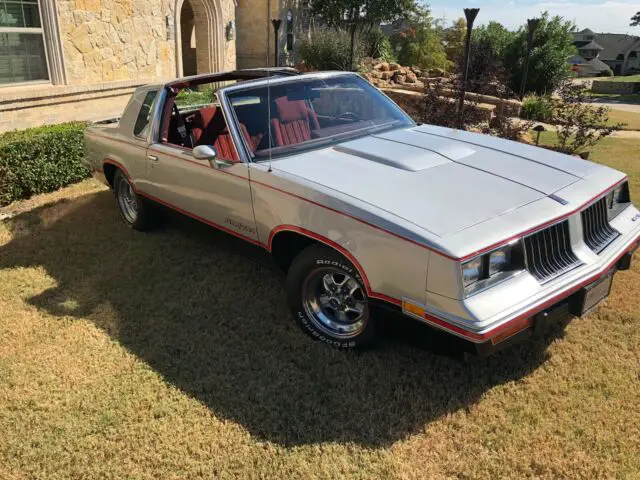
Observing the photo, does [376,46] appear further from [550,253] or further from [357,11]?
[550,253]

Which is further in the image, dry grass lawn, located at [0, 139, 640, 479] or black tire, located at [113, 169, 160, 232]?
black tire, located at [113, 169, 160, 232]

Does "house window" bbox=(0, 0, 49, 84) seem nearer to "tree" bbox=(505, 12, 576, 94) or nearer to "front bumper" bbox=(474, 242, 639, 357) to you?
"front bumper" bbox=(474, 242, 639, 357)

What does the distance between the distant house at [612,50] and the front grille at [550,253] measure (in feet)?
356

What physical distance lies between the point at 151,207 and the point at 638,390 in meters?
4.56

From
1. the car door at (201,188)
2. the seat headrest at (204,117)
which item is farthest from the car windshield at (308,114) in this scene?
the seat headrest at (204,117)

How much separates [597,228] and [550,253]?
2.14 feet

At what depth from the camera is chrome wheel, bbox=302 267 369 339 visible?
3.45 meters

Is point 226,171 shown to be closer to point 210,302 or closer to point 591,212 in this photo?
point 210,302

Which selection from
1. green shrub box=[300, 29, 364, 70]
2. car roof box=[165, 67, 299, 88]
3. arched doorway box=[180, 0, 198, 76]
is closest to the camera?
car roof box=[165, 67, 299, 88]

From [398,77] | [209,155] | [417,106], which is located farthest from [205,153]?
[398,77]

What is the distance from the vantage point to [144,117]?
514 cm

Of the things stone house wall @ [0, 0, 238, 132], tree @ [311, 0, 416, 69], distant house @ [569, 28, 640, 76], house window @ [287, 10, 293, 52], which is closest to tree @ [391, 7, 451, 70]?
tree @ [311, 0, 416, 69]

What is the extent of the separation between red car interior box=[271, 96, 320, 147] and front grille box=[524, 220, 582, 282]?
1.93 metres

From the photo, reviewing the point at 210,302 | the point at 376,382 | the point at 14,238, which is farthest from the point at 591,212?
the point at 14,238
